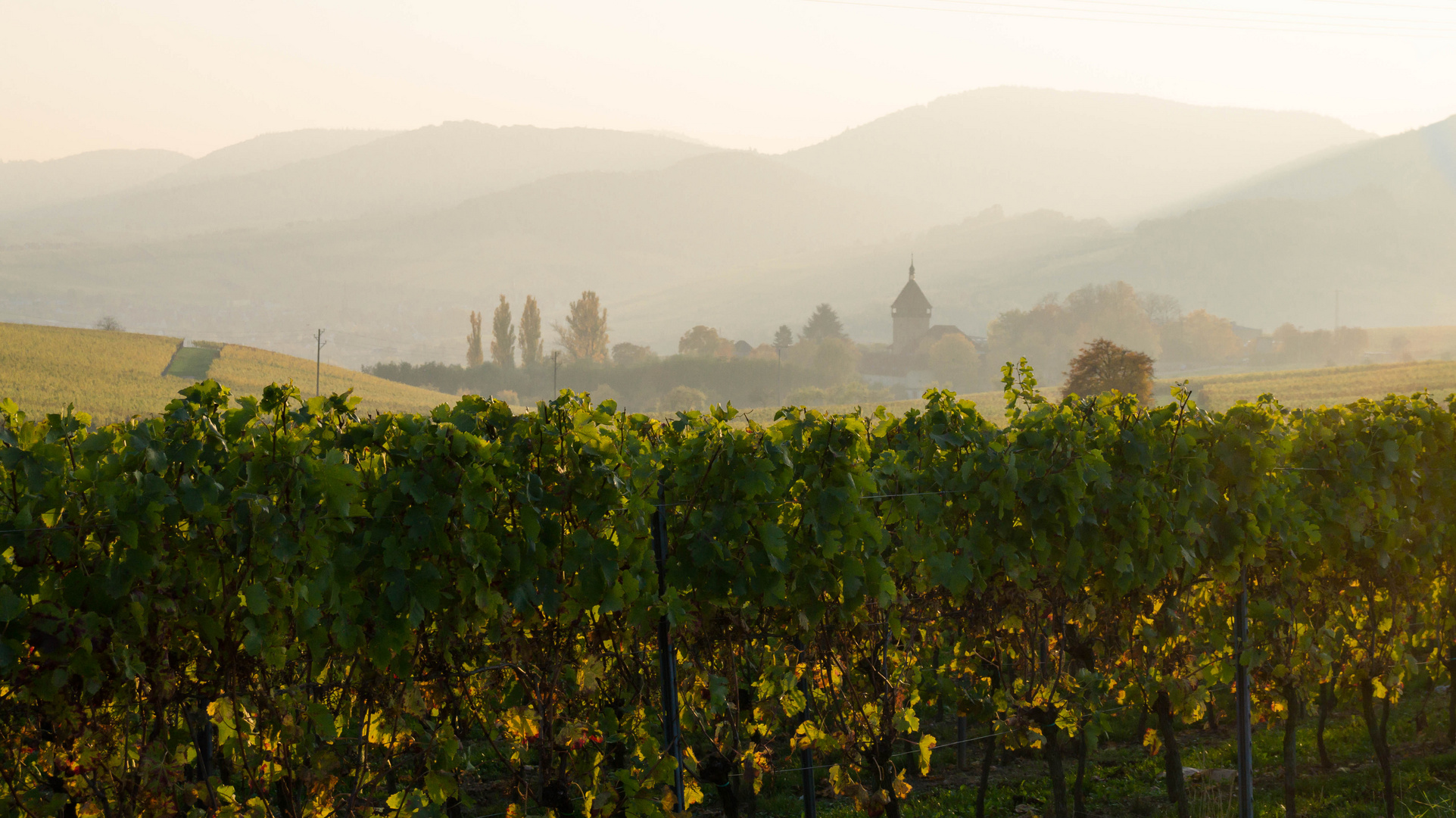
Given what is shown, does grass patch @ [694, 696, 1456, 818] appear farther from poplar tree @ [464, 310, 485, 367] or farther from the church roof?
the church roof

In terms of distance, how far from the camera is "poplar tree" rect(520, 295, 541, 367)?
5300 inches

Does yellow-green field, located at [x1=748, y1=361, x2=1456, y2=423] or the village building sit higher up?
the village building

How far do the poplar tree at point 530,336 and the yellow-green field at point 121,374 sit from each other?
36031mm

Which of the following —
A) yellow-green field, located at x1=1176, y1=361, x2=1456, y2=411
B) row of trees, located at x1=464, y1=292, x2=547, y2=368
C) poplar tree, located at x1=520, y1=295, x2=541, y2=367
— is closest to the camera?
yellow-green field, located at x1=1176, y1=361, x2=1456, y2=411

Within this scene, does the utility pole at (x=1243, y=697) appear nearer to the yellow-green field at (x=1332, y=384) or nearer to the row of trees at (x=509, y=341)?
the yellow-green field at (x=1332, y=384)

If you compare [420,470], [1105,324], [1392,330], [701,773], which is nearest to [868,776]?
[701,773]

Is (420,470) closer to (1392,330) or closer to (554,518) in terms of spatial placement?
(554,518)

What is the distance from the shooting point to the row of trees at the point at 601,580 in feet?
10.6

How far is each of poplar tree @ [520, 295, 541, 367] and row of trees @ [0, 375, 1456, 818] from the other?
132m

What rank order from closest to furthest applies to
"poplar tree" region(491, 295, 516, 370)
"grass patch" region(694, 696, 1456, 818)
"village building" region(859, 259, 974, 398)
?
"grass patch" region(694, 696, 1456, 818) → "village building" region(859, 259, 974, 398) → "poplar tree" region(491, 295, 516, 370)

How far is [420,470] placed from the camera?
3480mm

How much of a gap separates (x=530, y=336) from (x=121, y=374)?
203ft

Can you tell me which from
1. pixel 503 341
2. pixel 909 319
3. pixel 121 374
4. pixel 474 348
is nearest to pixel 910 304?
pixel 909 319

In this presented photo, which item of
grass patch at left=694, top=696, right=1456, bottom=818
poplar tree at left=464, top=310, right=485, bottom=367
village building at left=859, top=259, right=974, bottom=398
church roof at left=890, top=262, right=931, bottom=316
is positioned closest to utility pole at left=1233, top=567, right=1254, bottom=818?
grass patch at left=694, top=696, right=1456, bottom=818
